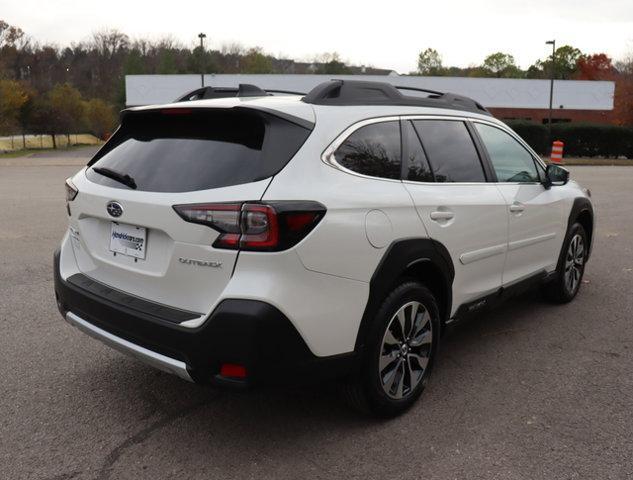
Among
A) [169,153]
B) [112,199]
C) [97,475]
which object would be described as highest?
[169,153]

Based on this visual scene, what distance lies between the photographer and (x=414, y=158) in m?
3.53

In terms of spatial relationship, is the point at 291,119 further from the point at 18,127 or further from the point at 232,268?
the point at 18,127

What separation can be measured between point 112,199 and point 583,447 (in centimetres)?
275

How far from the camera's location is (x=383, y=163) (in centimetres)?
331

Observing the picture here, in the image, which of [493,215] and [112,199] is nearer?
[112,199]

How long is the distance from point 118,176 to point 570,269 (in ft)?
13.7

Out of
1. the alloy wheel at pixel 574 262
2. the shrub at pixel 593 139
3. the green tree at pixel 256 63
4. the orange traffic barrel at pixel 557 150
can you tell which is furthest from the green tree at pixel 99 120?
the alloy wheel at pixel 574 262

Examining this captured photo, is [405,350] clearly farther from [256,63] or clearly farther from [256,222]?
[256,63]

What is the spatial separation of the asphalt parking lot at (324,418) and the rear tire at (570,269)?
0.55 metres

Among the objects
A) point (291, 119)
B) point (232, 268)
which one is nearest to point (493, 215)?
point (291, 119)

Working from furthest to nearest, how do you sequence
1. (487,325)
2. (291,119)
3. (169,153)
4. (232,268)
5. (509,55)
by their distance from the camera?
(509,55) → (487,325) → (169,153) → (291,119) → (232,268)

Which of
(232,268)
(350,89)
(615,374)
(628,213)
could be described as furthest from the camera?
(628,213)

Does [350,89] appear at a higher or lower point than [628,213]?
higher

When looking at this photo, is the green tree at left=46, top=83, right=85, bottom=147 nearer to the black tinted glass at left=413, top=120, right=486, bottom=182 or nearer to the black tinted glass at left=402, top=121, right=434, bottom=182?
the black tinted glass at left=413, top=120, right=486, bottom=182
